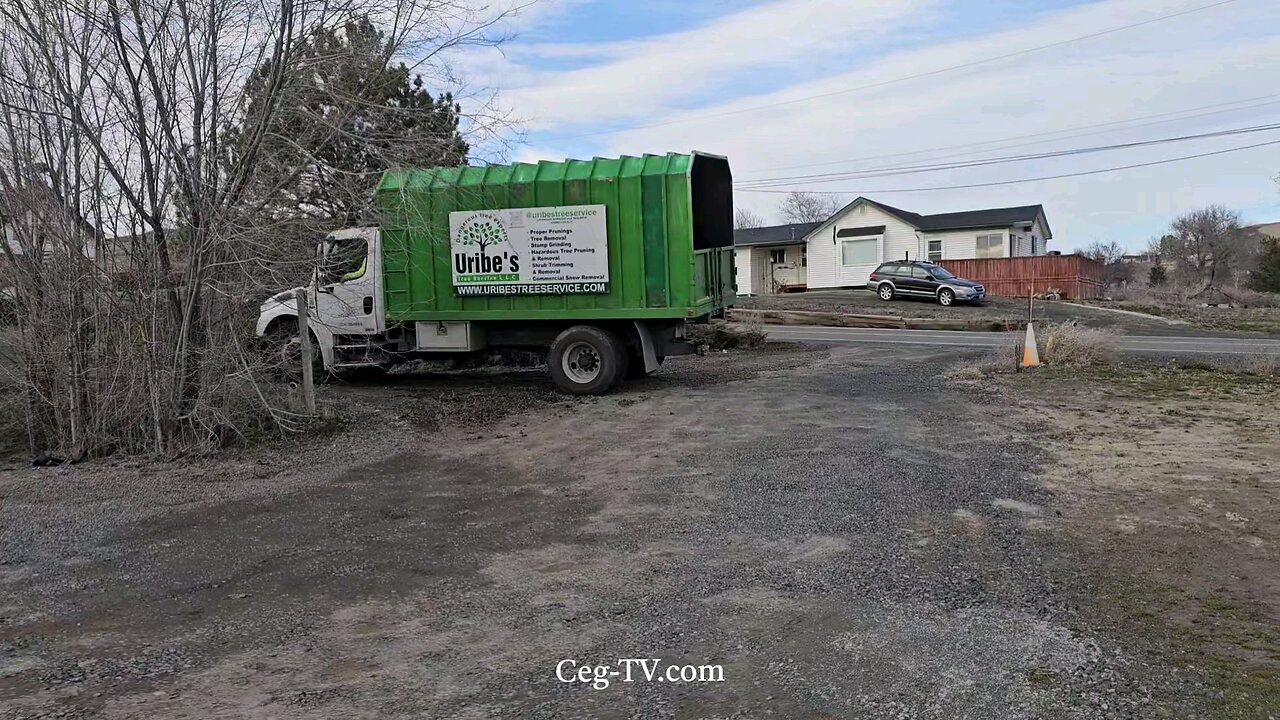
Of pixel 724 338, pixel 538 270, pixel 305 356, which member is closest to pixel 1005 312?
pixel 724 338

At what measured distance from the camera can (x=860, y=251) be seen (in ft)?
143

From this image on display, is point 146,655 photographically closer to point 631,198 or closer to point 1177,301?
point 631,198

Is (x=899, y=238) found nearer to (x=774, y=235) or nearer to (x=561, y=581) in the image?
(x=774, y=235)

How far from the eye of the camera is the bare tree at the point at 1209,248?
6391 centimetres

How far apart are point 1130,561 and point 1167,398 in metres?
7.25

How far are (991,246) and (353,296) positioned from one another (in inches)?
1437

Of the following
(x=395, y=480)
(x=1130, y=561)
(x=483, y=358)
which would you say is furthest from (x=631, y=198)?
(x=1130, y=561)

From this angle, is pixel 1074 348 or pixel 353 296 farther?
pixel 1074 348

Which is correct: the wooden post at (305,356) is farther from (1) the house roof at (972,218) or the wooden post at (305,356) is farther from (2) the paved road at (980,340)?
(1) the house roof at (972,218)

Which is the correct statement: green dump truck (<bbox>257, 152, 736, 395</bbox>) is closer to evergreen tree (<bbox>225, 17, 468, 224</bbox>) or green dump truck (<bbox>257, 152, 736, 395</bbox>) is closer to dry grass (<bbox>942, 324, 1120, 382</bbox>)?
evergreen tree (<bbox>225, 17, 468, 224</bbox>)

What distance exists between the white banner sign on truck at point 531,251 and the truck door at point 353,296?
4.46ft

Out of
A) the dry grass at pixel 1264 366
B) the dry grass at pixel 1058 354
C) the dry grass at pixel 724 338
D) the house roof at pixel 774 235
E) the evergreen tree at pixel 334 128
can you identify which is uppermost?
the house roof at pixel 774 235

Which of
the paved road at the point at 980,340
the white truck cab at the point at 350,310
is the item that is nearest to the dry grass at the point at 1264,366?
the paved road at the point at 980,340

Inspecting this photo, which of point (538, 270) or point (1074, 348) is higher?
point (538, 270)
